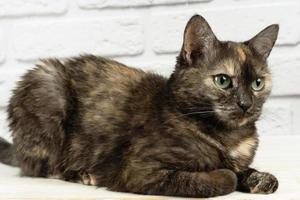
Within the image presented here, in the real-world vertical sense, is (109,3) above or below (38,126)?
above

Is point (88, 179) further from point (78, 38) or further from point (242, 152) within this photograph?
point (78, 38)

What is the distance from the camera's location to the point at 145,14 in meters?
1.75

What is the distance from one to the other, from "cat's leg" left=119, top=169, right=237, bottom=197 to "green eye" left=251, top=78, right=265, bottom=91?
184mm

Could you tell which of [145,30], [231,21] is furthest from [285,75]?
[145,30]

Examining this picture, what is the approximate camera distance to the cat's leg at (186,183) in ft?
3.57

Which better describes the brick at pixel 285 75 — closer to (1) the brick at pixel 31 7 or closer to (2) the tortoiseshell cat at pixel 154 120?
(2) the tortoiseshell cat at pixel 154 120

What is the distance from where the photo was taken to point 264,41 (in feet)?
4.18

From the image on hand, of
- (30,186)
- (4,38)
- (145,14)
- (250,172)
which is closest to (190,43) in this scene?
(250,172)

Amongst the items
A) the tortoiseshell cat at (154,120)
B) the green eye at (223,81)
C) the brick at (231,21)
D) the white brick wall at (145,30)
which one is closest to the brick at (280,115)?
the white brick wall at (145,30)

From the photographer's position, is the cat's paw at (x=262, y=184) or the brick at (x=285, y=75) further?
the brick at (x=285, y=75)

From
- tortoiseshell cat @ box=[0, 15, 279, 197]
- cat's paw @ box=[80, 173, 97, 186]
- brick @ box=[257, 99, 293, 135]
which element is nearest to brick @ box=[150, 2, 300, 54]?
brick @ box=[257, 99, 293, 135]

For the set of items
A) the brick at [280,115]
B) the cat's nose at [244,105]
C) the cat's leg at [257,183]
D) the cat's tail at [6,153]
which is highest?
the cat's nose at [244,105]

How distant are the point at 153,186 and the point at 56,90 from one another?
0.36 meters

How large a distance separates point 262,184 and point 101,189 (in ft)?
1.06
